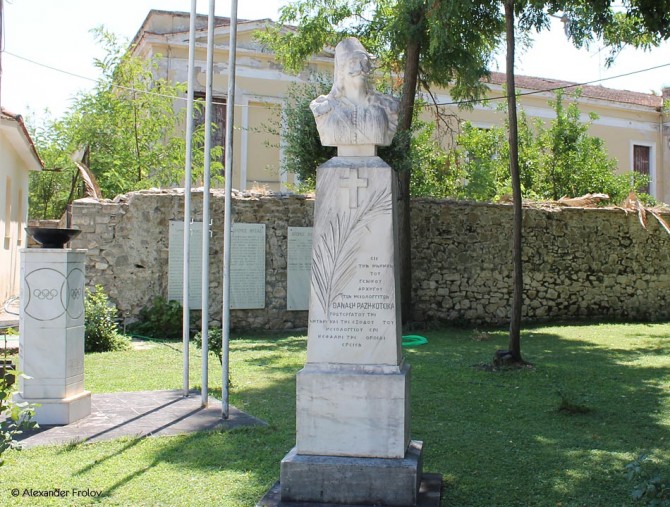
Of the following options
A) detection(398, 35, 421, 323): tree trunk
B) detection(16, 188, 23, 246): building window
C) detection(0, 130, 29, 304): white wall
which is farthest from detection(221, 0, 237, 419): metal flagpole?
detection(16, 188, 23, 246): building window

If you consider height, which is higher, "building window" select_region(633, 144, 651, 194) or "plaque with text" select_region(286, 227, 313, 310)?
"building window" select_region(633, 144, 651, 194)

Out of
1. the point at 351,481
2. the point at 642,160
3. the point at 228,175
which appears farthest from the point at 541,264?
the point at 642,160

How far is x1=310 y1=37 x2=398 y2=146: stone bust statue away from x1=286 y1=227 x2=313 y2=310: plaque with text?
8779 mm

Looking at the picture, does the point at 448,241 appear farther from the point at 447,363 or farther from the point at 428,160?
the point at 447,363

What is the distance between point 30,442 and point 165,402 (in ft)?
5.52

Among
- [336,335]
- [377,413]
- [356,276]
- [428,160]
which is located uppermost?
[428,160]

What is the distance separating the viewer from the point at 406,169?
43.4 ft

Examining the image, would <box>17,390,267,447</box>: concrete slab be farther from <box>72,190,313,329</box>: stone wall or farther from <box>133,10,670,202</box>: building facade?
<box>133,10,670,202</box>: building facade

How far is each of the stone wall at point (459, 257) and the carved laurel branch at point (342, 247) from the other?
8.81m

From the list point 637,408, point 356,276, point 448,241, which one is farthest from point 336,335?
point 448,241

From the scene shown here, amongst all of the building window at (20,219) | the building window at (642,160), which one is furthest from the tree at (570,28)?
the building window at (642,160)

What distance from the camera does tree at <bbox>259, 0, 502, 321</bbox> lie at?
12039mm

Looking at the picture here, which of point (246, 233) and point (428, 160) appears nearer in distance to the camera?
point (246, 233)

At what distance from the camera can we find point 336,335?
14.7ft
